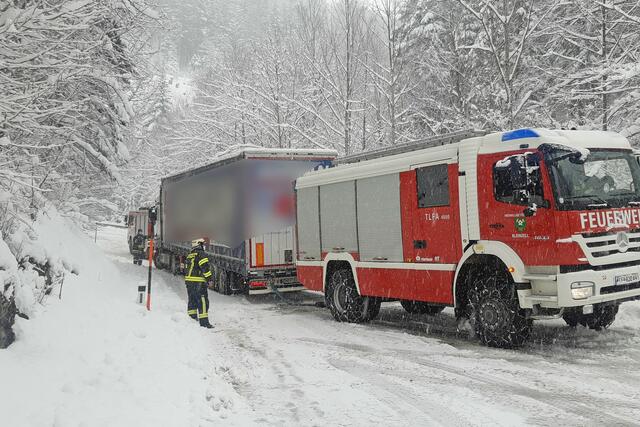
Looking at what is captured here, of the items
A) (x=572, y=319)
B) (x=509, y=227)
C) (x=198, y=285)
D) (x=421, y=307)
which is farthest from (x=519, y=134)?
(x=198, y=285)

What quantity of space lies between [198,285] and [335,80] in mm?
12233

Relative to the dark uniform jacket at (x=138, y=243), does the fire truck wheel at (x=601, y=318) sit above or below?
below

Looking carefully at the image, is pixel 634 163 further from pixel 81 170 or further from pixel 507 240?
pixel 81 170

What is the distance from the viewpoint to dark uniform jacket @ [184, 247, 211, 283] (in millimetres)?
11664

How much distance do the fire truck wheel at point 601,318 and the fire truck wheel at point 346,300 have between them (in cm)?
392

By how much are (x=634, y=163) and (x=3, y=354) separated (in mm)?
8816

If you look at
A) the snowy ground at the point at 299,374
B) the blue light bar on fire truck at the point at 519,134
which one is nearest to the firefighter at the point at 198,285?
the snowy ground at the point at 299,374

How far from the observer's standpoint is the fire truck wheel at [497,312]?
27.6 feet

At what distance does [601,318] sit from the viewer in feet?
31.1

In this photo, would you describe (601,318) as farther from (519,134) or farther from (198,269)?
(198,269)

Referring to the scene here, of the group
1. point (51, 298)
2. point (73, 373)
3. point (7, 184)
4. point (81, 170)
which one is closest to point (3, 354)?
point (73, 373)

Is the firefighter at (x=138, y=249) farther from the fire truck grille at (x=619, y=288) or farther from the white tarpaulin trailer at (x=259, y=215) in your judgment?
the fire truck grille at (x=619, y=288)

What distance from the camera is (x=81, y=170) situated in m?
17.9

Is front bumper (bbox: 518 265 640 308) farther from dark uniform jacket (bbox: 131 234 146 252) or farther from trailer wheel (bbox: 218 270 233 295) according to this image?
dark uniform jacket (bbox: 131 234 146 252)
